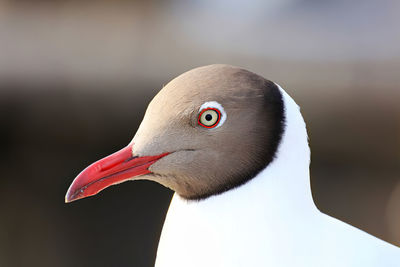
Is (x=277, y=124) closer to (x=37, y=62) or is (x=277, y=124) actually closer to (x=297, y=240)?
(x=297, y=240)

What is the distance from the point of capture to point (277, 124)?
571 mm

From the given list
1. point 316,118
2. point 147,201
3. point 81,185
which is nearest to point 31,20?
point 147,201

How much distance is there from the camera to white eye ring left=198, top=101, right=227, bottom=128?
0.55 m

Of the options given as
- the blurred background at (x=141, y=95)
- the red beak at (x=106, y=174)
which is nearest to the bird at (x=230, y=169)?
the red beak at (x=106, y=174)

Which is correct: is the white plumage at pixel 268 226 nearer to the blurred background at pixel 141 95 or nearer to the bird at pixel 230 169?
the bird at pixel 230 169

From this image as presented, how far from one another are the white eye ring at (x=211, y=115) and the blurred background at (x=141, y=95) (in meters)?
1.08

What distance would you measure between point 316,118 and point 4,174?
2.73 feet

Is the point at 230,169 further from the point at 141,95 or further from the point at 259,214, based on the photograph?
the point at 141,95

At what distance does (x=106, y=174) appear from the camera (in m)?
0.56

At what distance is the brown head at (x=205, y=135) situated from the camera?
557 millimetres

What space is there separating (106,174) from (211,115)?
0.33 feet

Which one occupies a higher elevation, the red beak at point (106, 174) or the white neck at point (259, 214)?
the red beak at point (106, 174)

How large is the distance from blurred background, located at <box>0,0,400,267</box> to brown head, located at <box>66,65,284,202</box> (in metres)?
1.07

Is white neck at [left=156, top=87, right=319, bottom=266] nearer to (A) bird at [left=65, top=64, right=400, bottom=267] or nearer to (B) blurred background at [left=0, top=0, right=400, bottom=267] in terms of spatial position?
(A) bird at [left=65, top=64, right=400, bottom=267]
